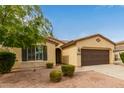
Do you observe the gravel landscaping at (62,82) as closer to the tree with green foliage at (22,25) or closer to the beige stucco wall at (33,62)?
the tree with green foliage at (22,25)

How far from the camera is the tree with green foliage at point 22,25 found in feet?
45.1

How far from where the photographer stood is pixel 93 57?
2539 centimetres

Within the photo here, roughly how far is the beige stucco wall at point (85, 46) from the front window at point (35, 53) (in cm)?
348

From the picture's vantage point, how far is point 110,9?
78.3 feet

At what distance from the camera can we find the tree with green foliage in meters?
13.7

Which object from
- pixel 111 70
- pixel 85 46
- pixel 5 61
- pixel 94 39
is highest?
pixel 94 39

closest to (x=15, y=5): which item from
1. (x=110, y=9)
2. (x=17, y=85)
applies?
(x=17, y=85)

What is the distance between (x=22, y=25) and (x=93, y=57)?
1315cm

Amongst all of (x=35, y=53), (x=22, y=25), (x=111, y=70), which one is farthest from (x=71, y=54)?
(x=22, y=25)

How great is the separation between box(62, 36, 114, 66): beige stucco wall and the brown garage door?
50 centimetres

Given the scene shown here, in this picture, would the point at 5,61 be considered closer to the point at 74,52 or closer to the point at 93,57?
the point at 74,52

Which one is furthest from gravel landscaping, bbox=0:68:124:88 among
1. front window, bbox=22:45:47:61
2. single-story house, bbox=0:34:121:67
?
front window, bbox=22:45:47:61

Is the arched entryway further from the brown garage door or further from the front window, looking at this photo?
the front window

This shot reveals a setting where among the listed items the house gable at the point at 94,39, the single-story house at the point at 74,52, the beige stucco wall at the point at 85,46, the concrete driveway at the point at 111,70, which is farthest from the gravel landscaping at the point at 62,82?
the house gable at the point at 94,39
